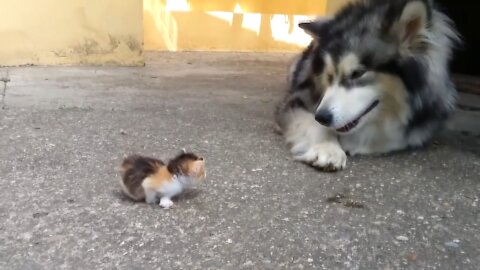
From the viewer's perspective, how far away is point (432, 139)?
3.04 metres

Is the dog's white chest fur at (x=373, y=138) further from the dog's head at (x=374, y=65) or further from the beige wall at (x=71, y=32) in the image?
the beige wall at (x=71, y=32)

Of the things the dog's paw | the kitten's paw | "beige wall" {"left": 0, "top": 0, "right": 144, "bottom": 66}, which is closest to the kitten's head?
the kitten's paw

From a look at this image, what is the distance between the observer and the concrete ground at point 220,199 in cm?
170

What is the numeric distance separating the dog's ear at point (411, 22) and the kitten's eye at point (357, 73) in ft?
0.76

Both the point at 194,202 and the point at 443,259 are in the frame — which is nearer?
the point at 443,259

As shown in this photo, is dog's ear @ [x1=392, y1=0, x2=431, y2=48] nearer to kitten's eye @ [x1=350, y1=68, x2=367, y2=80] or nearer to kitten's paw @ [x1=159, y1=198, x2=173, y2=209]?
kitten's eye @ [x1=350, y1=68, x2=367, y2=80]

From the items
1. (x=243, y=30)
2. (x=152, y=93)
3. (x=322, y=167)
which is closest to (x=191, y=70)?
(x=152, y=93)

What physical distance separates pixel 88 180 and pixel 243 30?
15.1ft

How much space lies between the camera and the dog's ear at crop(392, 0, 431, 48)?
8.45 feet

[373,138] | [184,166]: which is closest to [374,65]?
[373,138]

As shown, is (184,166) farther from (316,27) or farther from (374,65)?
(316,27)

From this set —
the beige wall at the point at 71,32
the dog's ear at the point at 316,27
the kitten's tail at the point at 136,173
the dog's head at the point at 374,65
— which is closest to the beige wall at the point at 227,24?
the beige wall at the point at 71,32

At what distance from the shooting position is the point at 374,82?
259cm

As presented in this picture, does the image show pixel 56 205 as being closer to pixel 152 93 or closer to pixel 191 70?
pixel 152 93
